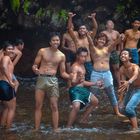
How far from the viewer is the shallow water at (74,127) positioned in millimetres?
8594

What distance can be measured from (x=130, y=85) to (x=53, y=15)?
6.62 meters

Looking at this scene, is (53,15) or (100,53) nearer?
(100,53)

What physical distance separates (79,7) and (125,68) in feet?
22.6

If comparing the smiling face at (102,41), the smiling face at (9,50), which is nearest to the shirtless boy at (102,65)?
the smiling face at (102,41)

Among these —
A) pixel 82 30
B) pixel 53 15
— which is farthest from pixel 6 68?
pixel 53 15

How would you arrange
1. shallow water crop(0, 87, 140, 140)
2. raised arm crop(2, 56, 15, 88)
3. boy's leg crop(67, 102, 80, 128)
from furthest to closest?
boy's leg crop(67, 102, 80, 128) → raised arm crop(2, 56, 15, 88) → shallow water crop(0, 87, 140, 140)

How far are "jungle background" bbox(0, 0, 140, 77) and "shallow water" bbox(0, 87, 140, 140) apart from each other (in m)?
4.23

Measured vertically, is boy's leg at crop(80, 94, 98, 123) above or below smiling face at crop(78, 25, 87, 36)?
below

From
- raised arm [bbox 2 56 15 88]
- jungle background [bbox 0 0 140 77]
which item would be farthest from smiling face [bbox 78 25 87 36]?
jungle background [bbox 0 0 140 77]

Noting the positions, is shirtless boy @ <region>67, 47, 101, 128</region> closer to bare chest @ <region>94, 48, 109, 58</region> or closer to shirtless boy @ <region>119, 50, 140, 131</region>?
shirtless boy @ <region>119, 50, 140, 131</region>

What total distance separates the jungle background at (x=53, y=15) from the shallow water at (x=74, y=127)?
4.23 meters

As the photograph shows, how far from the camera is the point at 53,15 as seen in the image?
603 inches

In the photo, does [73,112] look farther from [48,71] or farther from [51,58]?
[51,58]

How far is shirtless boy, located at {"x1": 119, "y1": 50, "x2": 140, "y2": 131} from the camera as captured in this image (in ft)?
29.3
